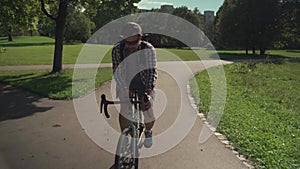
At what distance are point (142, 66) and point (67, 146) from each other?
6.89 feet

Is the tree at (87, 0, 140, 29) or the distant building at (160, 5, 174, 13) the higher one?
the distant building at (160, 5, 174, 13)

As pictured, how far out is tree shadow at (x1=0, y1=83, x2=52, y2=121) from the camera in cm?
733

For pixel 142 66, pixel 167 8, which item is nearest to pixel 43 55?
pixel 142 66

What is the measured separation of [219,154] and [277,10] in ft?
131

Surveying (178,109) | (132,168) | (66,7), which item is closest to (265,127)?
(178,109)

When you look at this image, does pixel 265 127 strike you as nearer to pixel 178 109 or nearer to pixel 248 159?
pixel 248 159

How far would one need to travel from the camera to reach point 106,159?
183 inches

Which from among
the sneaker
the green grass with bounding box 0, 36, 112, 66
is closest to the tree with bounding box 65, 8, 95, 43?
the green grass with bounding box 0, 36, 112, 66

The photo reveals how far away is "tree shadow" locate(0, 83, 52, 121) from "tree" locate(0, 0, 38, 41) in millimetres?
4968

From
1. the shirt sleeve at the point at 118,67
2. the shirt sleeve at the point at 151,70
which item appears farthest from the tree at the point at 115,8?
the shirt sleeve at the point at 151,70

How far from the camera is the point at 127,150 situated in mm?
3926

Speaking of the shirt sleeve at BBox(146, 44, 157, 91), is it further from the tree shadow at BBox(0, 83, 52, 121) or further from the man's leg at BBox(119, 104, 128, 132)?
the tree shadow at BBox(0, 83, 52, 121)

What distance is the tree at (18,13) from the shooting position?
1414cm

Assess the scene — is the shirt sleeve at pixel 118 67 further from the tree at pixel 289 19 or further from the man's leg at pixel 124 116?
the tree at pixel 289 19
